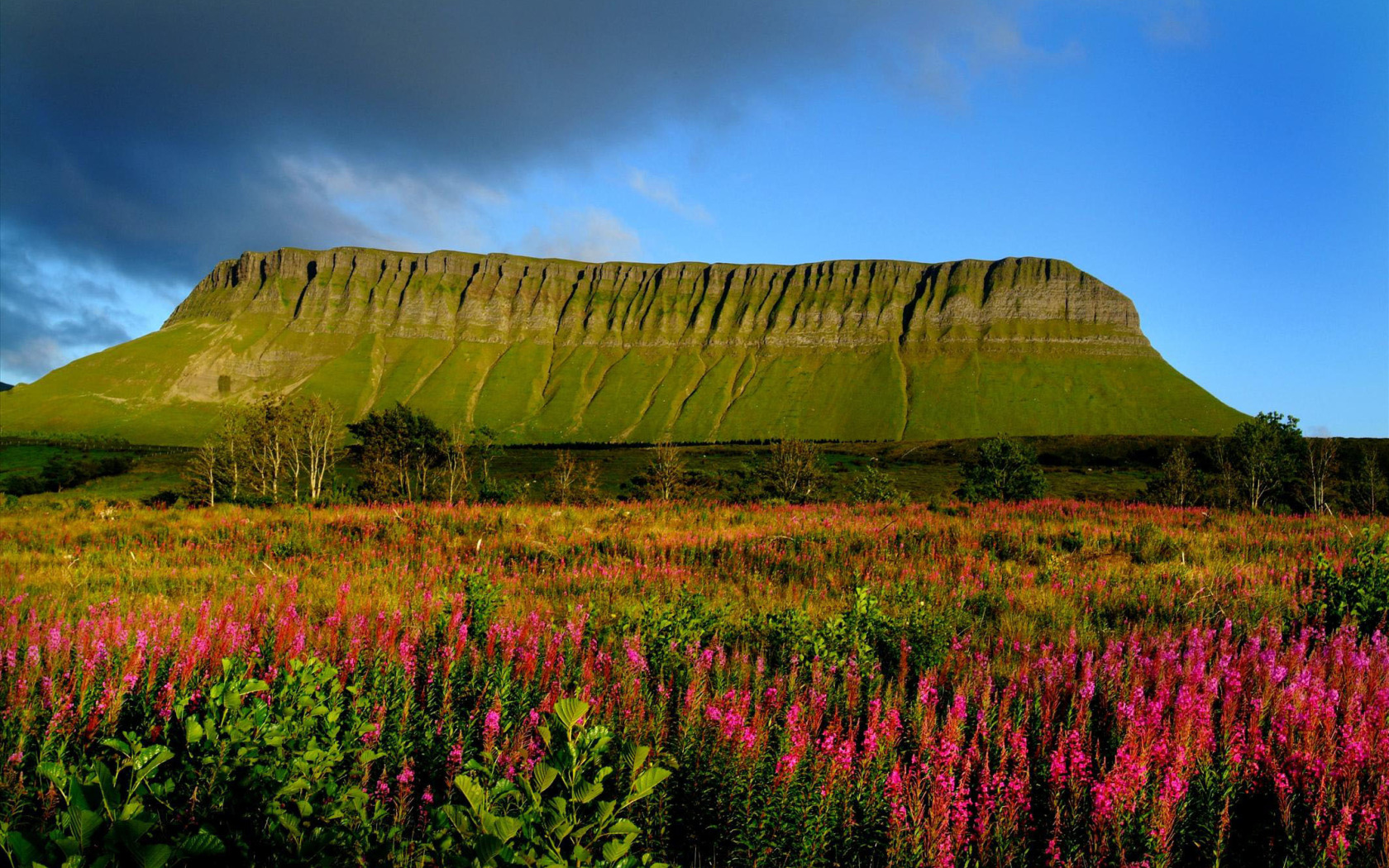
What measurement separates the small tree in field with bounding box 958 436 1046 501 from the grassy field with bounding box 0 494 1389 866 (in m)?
35.8

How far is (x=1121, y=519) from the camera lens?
38.7 ft

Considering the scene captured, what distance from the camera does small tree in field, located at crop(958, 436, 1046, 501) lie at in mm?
42344

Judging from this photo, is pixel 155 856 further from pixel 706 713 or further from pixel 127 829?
pixel 706 713

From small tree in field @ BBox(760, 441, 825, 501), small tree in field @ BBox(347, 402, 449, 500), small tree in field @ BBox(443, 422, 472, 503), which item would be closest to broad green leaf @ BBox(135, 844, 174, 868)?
small tree in field @ BBox(760, 441, 825, 501)

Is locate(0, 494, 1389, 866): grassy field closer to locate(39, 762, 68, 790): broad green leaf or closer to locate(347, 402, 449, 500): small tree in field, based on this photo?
locate(39, 762, 68, 790): broad green leaf

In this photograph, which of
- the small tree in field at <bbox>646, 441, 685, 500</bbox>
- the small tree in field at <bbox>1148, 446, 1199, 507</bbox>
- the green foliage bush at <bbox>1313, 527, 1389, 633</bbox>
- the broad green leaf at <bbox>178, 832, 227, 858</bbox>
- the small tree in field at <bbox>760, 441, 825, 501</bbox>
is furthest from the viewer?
the small tree in field at <bbox>646, 441, 685, 500</bbox>

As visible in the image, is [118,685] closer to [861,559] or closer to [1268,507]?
[861,559]

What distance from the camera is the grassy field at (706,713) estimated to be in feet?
8.41

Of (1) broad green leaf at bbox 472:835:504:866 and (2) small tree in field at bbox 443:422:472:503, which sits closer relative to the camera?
(1) broad green leaf at bbox 472:835:504:866

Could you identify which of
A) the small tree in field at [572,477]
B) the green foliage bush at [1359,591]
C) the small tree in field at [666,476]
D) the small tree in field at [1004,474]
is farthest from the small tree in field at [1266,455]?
the green foliage bush at [1359,591]

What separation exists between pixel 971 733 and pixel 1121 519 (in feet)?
32.2

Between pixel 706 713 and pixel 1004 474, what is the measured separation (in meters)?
44.6

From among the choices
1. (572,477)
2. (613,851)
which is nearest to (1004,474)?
(572,477)

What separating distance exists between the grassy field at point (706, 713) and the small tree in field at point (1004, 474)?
35820 millimetres
